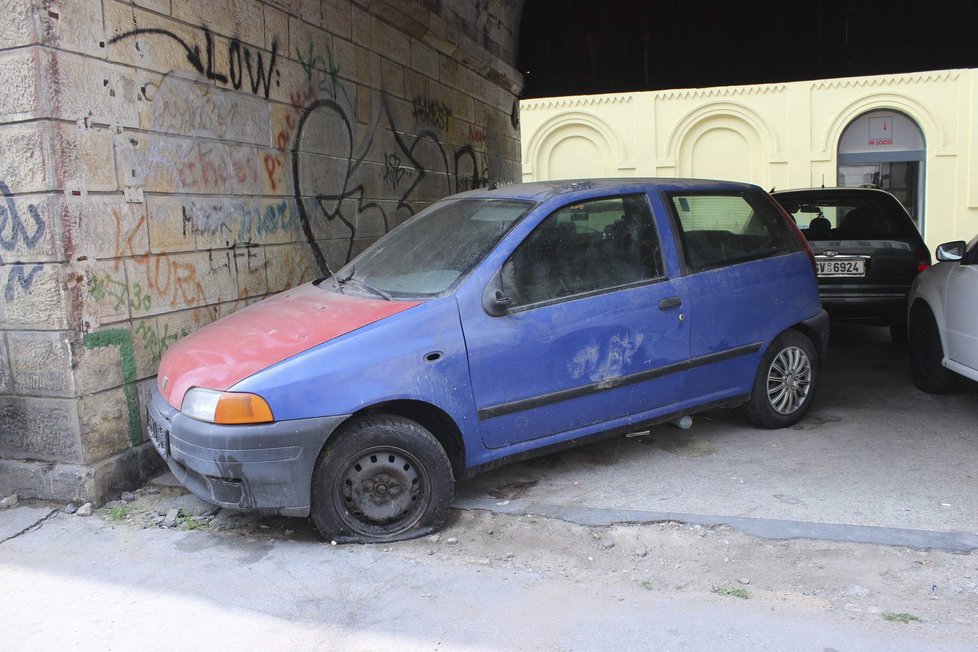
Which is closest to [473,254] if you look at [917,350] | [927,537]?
[927,537]

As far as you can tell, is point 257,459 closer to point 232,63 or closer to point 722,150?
point 232,63

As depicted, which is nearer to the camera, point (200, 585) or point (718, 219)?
point (200, 585)

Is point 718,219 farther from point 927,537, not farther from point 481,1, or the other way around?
point 481,1

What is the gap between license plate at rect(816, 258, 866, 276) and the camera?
8.20 meters

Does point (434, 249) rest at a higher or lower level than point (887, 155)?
lower

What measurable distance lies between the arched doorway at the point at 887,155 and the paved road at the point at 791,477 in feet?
54.9

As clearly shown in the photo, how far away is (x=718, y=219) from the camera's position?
5445 millimetres

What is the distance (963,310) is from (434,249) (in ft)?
12.2

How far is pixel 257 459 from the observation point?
380 cm

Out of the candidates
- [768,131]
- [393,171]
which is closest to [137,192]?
[393,171]

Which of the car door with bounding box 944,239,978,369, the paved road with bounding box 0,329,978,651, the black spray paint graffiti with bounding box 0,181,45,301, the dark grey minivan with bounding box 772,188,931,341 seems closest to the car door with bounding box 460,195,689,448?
the paved road with bounding box 0,329,978,651

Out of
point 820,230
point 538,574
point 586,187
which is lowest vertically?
point 538,574

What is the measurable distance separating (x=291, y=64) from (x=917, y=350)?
17.9 ft

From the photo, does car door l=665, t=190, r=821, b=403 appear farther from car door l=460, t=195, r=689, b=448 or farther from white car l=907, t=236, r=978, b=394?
white car l=907, t=236, r=978, b=394
